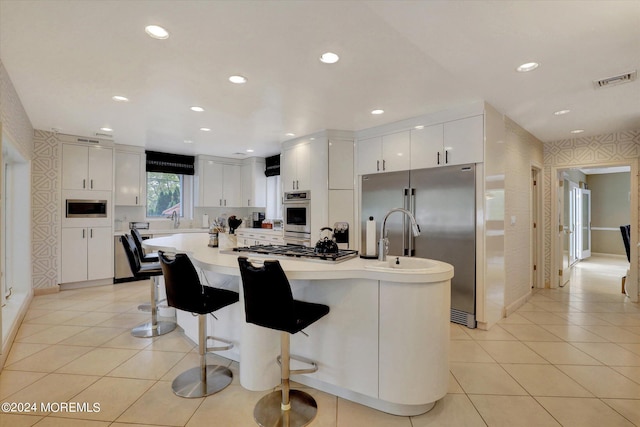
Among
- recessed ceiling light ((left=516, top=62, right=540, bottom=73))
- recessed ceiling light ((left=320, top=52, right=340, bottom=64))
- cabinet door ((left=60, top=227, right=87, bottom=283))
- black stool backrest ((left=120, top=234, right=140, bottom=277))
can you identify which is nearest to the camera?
recessed ceiling light ((left=320, top=52, right=340, bottom=64))

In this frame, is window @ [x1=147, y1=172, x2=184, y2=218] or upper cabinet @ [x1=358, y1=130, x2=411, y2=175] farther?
window @ [x1=147, y1=172, x2=184, y2=218]

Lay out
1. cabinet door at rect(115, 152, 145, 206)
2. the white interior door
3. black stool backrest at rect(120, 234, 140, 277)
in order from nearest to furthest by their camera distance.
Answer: black stool backrest at rect(120, 234, 140, 277), cabinet door at rect(115, 152, 145, 206), the white interior door

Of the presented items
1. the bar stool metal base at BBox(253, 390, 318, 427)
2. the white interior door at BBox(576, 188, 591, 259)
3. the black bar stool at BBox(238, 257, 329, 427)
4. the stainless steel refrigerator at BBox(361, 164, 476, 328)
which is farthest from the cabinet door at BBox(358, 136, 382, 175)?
the white interior door at BBox(576, 188, 591, 259)

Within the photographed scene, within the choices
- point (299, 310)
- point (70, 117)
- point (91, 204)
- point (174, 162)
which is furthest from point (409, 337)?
point (174, 162)

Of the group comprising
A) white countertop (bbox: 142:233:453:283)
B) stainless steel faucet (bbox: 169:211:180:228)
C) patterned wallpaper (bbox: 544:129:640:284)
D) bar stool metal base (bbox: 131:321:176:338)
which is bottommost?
bar stool metal base (bbox: 131:321:176:338)

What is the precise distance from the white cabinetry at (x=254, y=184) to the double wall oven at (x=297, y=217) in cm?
169

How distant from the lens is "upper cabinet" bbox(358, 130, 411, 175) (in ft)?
12.3

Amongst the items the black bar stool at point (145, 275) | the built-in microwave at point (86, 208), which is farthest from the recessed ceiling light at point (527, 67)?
the built-in microwave at point (86, 208)

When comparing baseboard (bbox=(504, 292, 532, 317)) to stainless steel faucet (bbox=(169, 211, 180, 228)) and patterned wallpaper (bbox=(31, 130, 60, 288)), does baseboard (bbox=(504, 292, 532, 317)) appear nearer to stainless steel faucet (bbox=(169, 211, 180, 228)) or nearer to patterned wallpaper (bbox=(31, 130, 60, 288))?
stainless steel faucet (bbox=(169, 211, 180, 228))

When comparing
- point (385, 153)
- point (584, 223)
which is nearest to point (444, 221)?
point (385, 153)

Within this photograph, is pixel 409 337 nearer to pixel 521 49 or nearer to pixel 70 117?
pixel 521 49

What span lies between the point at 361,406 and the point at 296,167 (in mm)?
3449

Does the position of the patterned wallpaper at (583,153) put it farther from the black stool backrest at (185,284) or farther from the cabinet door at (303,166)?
the black stool backrest at (185,284)

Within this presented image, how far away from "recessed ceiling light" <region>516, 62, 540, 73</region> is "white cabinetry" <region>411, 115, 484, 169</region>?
678 millimetres
